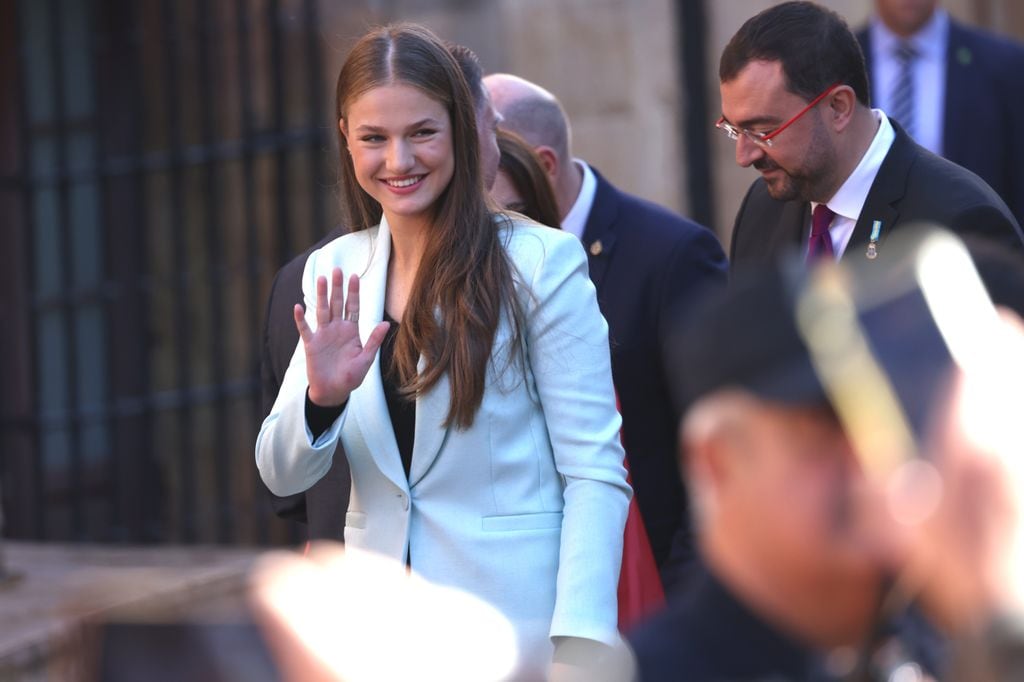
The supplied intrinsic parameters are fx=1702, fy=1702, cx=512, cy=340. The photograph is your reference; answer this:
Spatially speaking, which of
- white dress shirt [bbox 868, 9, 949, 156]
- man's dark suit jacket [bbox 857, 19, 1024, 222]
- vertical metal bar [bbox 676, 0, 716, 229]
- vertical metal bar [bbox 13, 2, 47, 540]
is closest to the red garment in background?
man's dark suit jacket [bbox 857, 19, 1024, 222]

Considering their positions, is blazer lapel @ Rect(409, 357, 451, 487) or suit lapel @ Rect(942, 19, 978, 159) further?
suit lapel @ Rect(942, 19, 978, 159)

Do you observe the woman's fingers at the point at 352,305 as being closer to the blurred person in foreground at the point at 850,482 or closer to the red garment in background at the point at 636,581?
the red garment in background at the point at 636,581

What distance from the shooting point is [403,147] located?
3193 mm

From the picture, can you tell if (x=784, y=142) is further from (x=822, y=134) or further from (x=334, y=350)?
(x=334, y=350)

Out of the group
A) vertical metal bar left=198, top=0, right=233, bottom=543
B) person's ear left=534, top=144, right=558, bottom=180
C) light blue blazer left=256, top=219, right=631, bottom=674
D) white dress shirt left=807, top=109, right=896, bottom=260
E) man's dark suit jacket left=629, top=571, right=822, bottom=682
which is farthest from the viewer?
vertical metal bar left=198, top=0, right=233, bottom=543

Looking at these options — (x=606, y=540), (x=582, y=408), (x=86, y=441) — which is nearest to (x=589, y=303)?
(x=582, y=408)

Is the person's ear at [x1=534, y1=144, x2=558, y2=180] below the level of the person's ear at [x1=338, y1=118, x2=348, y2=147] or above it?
below

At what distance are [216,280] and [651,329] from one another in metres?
4.03

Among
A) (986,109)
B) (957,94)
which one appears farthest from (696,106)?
(986,109)

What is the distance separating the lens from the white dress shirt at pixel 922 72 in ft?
17.8

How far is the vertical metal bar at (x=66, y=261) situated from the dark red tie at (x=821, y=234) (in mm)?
4989

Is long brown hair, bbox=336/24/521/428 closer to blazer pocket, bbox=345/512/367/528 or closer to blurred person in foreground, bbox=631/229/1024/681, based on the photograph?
blazer pocket, bbox=345/512/367/528

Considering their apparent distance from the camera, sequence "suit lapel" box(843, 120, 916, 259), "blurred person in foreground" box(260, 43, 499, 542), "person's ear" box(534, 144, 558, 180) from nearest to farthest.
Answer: "blurred person in foreground" box(260, 43, 499, 542), "suit lapel" box(843, 120, 916, 259), "person's ear" box(534, 144, 558, 180)

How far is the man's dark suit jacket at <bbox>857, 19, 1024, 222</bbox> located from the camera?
507 cm
